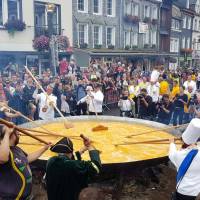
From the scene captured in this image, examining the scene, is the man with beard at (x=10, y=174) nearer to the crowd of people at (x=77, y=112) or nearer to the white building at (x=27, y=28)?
the crowd of people at (x=77, y=112)

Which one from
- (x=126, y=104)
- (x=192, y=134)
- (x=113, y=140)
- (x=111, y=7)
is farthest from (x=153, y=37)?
(x=192, y=134)

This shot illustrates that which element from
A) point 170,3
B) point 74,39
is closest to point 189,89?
point 74,39

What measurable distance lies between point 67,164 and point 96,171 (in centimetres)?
35

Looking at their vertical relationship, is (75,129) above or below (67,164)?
below

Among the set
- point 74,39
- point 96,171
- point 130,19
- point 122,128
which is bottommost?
point 122,128

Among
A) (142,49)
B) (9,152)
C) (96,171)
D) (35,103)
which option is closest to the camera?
(9,152)

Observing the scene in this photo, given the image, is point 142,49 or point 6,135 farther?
point 142,49

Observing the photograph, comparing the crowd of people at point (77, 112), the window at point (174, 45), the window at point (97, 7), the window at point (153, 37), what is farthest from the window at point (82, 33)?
the window at point (174, 45)

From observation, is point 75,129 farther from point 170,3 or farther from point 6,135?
point 170,3

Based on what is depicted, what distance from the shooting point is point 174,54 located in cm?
3994

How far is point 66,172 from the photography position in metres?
3.53

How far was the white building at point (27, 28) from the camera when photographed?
1764cm

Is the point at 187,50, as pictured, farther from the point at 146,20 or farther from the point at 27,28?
the point at 27,28

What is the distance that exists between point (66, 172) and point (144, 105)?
317 inches
